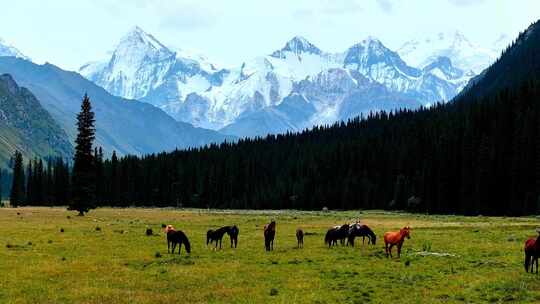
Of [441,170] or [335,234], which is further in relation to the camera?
[441,170]

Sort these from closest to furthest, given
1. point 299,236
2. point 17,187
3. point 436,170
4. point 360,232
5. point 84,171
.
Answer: point 299,236 < point 360,232 < point 84,171 < point 436,170 < point 17,187

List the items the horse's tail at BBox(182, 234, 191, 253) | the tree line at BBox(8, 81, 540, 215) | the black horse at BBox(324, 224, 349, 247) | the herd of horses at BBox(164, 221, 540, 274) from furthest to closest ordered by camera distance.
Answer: the tree line at BBox(8, 81, 540, 215)
the black horse at BBox(324, 224, 349, 247)
the horse's tail at BBox(182, 234, 191, 253)
the herd of horses at BBox(164, 221, 540, 274)

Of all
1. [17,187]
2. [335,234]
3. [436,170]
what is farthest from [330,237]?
[17,187]

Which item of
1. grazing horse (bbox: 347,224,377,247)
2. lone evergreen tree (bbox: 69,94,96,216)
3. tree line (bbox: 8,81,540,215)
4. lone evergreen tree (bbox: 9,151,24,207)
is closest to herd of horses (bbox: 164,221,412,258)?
grazing horse (bbox: 347,224,377,247)

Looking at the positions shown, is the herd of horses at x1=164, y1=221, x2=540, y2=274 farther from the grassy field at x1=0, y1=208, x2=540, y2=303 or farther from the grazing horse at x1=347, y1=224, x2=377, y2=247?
the grassy field at x1=0, y1=208, x2=540, y2=303

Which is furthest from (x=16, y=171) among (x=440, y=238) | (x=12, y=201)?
(x=440, y=238)

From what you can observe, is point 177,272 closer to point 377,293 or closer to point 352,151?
point 377,293

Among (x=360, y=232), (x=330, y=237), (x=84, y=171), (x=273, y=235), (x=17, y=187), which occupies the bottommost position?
(x=330, y=237)

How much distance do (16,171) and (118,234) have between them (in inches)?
A: 5896

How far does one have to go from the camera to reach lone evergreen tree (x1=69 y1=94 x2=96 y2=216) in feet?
322

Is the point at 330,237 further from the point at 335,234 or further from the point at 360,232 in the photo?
the point at 360,232

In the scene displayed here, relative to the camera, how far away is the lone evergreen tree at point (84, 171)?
98.1 metres

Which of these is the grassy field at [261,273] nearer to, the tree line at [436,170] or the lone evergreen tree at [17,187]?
the tree line at [436,170]

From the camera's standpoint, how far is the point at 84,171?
10000 cm
